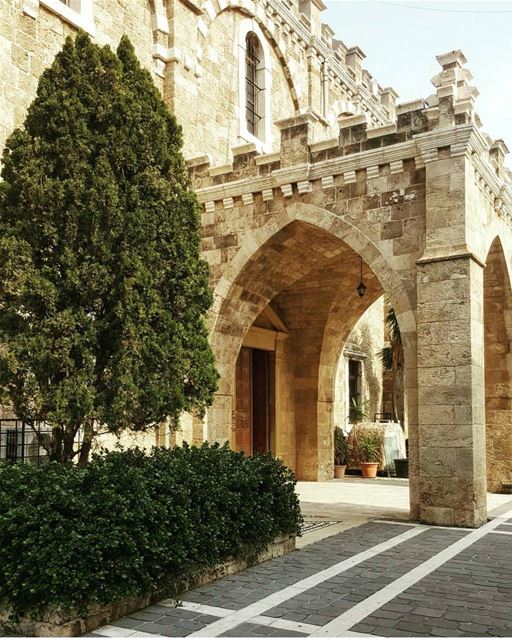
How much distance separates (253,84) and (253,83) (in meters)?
0.02

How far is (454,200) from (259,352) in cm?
698

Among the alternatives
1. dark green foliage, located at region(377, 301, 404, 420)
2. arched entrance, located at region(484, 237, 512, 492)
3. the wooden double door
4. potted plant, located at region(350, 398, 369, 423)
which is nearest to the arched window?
the wooden double door

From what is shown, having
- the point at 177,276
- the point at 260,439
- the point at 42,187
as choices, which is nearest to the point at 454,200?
the point at 177,276

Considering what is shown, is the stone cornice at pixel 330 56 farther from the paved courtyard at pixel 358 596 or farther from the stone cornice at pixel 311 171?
the paved courtyard at pixel 358 596

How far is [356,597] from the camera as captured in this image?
5.59 m

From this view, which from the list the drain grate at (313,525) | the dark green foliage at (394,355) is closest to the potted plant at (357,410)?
the dark green foliage at (394,355)

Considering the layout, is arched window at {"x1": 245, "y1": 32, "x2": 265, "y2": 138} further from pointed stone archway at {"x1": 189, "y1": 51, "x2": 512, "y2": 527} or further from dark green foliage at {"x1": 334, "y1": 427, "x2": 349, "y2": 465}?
dark green foliage at {"x1": 334, "y1": 427, "x2": 349, "y2": 465}

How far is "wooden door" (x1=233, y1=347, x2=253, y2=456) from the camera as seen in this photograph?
583 inches

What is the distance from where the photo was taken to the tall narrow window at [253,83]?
15.4 meters

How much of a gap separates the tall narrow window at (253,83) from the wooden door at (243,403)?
5063 millimetres

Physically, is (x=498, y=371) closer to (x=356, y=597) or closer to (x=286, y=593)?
(x=356, y=597)

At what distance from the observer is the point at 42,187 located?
6.61m

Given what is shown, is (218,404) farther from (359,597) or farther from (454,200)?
(359,597)

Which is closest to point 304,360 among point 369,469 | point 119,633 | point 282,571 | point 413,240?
point 369,469
